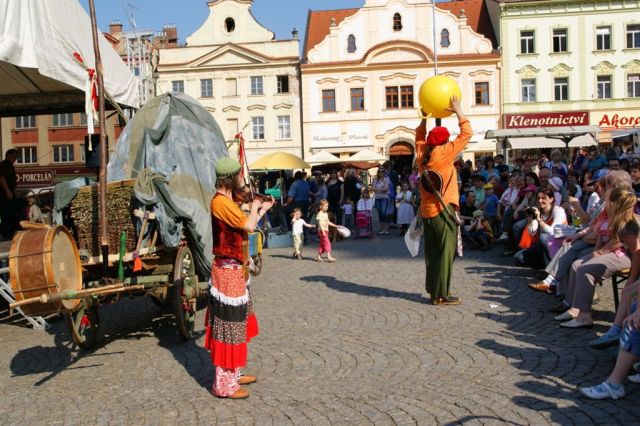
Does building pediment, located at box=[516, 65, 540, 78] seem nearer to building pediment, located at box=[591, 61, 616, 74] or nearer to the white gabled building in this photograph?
building pediment, located at box=[591, 61, 616, 74]

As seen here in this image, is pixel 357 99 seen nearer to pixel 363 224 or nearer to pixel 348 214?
pixel 348 214

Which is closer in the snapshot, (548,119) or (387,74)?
(548,119)

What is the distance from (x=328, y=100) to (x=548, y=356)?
1642 inches

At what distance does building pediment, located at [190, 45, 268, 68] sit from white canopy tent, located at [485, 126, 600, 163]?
2402 centimetres

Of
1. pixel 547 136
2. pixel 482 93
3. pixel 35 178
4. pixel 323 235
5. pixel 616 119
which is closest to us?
pixel 323 235

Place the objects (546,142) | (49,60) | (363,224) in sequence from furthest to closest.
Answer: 1. (546,142)
2. (363,224)
3. (49,60)

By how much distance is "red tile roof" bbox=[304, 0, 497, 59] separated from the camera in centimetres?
4819

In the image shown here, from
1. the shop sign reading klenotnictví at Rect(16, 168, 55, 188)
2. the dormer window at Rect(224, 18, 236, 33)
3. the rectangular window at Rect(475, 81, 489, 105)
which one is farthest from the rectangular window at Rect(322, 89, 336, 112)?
the shop sign reading klenotnictví at Rect(16, 168, 55, 188)

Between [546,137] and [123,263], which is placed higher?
[546,137]

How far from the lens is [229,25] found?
4916 centimetres

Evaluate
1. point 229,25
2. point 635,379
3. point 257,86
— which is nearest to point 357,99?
point 257,86

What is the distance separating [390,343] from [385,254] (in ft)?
24.5

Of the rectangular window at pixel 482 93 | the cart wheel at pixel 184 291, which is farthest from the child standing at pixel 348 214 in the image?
the rectangular window at pixel 482 93

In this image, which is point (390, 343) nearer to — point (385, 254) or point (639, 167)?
point (639, 167)
